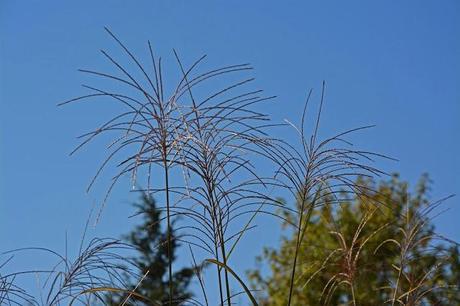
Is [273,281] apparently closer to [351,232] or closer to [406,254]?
[351,232]

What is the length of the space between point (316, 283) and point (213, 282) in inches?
479

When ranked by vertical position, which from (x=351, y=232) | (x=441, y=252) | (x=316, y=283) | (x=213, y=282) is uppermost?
(x=351, y=232)

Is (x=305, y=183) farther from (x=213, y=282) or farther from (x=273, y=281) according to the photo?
(x=273, y=281)

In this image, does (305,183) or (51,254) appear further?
(51,254)

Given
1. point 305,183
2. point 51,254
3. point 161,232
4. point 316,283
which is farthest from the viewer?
point 161,232

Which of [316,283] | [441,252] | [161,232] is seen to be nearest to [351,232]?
[316,283]

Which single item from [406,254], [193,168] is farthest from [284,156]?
[406,254]

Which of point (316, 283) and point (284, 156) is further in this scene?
point (316, 283)

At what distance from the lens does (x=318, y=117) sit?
2818mm

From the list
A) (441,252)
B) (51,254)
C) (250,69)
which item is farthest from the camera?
(441,252)

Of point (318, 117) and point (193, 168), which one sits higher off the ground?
point (318, 117)

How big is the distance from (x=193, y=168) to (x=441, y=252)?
1.01 m

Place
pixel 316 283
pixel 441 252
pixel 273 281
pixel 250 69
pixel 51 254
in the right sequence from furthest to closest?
pixel 273 281
pixel 316 283
pixel 441 252
pixel 51 254
pixel 250 69

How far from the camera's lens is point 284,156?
2.72 metres
